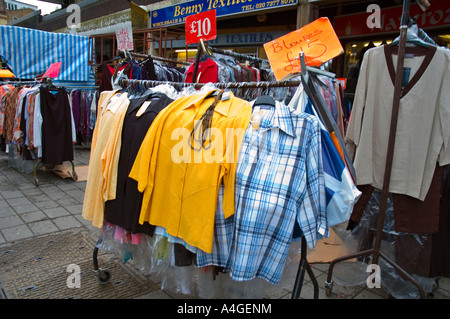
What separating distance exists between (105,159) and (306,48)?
151 centimetres

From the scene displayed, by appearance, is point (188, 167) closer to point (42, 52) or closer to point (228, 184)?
point (228, 184)

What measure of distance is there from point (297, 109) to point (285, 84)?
0.85ft

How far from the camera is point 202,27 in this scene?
4.10m

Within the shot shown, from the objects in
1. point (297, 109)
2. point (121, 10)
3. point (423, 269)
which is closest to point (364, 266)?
point (423, 269)

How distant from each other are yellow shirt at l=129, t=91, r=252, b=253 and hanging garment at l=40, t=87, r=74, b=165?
430cm

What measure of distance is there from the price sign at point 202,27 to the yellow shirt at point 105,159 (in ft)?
6.55

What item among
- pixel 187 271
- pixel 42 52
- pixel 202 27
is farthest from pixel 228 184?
pixel 42 52

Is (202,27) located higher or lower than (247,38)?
lower

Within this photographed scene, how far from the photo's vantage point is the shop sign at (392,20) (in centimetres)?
624

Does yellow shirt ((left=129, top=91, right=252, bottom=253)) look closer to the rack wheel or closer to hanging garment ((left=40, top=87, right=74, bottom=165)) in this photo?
the rack wheel

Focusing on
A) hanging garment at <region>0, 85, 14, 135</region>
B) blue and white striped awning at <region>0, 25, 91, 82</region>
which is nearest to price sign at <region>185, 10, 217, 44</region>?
hanging garment at <region>0, 85, 14, 135</region>

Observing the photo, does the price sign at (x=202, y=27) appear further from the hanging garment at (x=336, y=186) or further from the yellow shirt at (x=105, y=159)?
the hanging garment at (x=336, y=186)

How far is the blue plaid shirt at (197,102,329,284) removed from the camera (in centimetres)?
161

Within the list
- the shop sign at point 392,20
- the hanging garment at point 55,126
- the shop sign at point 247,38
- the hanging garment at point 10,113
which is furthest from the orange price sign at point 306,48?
the shop sign at point 247,38
